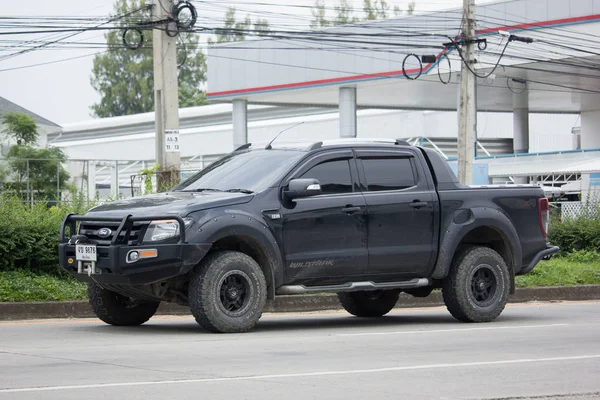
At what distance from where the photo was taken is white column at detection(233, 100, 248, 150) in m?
47.2

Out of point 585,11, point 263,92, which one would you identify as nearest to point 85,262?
point 585,11

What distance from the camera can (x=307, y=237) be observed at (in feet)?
35.9

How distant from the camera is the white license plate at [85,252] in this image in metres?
10.4

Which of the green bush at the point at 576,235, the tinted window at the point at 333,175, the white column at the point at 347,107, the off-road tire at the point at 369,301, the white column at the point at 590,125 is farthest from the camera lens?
the white column at the point at 590,125

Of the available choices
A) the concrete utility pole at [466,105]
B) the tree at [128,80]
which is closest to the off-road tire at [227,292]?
the concrete utility pole at [466,105]

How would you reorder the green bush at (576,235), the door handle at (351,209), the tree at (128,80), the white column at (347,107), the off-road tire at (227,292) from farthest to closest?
the tree at (128,80) < the white column at (347,107) < the green bush at (576,235) < the door handle at (351,209) < the off-road tire at (227,292)

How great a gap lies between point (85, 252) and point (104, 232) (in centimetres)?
29

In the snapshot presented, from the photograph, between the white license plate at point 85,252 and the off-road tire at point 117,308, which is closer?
the white license plate at point 85,252

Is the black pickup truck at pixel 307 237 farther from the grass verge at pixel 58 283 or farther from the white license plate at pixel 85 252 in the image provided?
the grass verge at pixel 58 283

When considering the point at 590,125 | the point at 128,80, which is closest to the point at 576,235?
the point at 590,125

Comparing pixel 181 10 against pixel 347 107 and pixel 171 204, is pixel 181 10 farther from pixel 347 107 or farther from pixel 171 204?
pixel 347 107

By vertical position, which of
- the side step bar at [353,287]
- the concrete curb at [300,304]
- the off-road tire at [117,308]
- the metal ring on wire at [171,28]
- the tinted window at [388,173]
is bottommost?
the concrete curb at [300,304]

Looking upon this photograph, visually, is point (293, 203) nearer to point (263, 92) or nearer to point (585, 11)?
point (585, 11)

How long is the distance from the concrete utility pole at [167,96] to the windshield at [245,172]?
6588 millimetres
